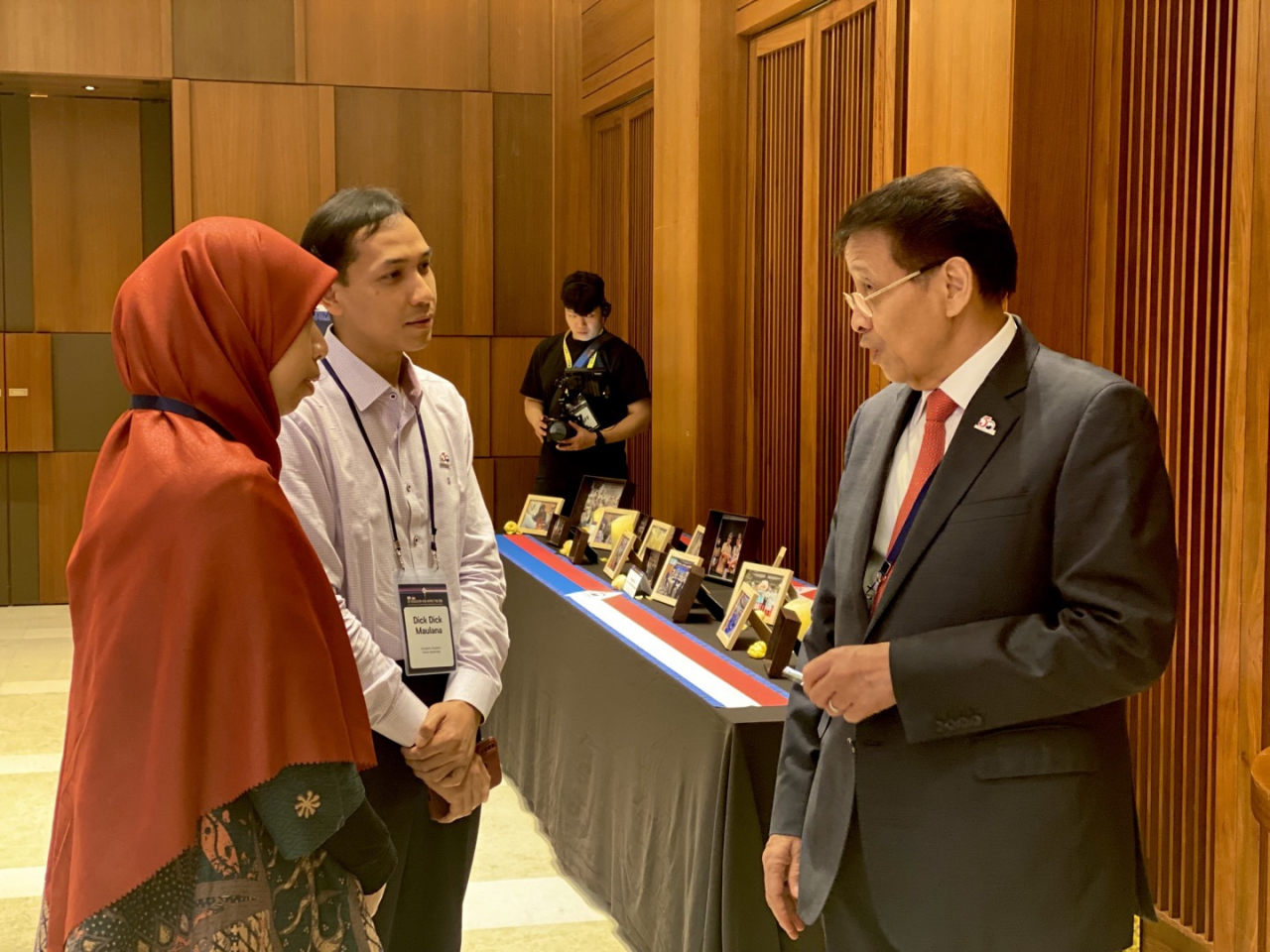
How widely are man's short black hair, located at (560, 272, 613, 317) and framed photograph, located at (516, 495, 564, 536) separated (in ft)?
2.92

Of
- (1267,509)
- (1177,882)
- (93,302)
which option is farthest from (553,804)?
(93,302)

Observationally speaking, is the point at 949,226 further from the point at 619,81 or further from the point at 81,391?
the point at 81,391

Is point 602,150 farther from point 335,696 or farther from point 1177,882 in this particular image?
point 335,696

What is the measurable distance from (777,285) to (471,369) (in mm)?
3491

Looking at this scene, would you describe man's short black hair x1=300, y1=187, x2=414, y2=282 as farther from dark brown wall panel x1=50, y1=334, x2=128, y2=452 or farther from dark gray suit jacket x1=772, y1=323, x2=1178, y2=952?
dark brown wall panel x1=50, y1=334, x2=128, y2=452

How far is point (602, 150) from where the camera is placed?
7.51 meters

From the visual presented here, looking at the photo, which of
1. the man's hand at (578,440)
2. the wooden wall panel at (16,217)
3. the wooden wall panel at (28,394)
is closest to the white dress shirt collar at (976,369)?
the man's hand at (578,440)

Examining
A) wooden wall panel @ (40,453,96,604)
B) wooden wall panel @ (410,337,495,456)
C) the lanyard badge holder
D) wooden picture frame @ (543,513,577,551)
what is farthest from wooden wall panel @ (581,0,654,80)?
the lanyard badge holder

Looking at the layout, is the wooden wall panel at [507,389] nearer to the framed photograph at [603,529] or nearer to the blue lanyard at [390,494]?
the framed photograph at [603,529]

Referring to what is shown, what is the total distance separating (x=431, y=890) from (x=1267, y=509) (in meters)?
1.75

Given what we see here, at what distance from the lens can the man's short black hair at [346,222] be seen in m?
2.21

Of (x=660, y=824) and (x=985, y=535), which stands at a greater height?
(x=985, y=535)

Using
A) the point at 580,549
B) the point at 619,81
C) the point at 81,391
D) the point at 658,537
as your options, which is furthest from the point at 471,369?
the point at 658,537

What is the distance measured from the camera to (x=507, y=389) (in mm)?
8305
